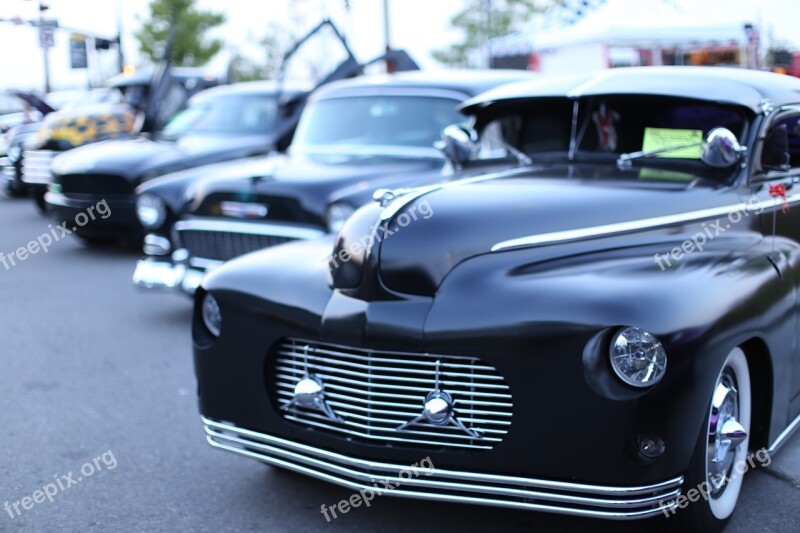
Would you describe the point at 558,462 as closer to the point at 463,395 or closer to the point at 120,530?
the point at 463,395

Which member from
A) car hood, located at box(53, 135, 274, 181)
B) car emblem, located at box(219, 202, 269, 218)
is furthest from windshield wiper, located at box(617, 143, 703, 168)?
car hood, located at box(53, 135, 274, 181)

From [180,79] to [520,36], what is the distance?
8702 millimetres

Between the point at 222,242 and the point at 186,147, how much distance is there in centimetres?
314

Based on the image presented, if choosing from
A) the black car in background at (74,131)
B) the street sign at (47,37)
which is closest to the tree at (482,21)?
the street sign at (47,37)

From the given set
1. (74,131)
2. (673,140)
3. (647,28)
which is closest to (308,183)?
(673,140)

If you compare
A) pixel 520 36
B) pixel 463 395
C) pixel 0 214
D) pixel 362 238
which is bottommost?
pixel 0 214

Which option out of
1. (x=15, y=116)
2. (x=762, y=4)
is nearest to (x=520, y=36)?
(x=762, y=4)

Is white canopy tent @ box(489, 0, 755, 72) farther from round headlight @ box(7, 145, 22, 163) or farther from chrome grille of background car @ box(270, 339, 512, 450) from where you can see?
chrome grille of background car @ box(270, 339, 512, 450)

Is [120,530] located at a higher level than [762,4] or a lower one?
lower

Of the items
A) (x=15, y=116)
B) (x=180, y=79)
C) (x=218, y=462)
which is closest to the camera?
(x=218, y=462)

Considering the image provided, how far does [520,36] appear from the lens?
68.2 feet

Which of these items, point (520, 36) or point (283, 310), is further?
point (520, 36)

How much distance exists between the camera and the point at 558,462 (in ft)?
9.88

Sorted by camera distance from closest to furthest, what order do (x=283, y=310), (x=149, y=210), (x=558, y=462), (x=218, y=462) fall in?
(x=558, y=462) < (x=283, y=310) < (x=218, y=462) < (x=149, y=210)
